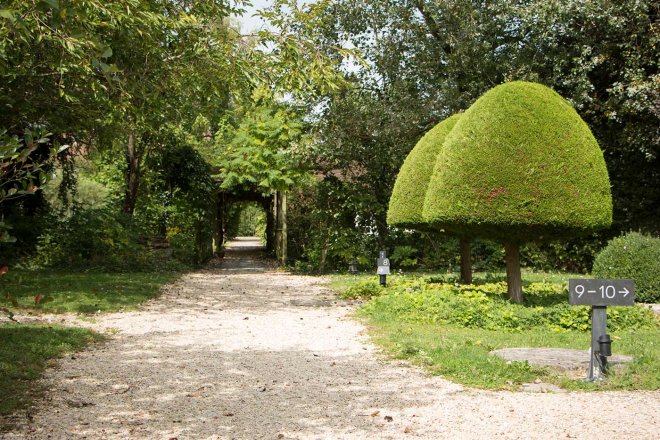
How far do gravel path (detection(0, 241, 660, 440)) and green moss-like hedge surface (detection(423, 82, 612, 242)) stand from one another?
2921mm

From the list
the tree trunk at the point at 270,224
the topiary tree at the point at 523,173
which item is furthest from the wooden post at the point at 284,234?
the topiary tree at the point at 523,173

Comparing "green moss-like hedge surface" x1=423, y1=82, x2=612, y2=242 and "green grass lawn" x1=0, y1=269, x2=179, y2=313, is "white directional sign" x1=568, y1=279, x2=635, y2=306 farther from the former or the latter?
"green grass lawn" x1=0, y1=269, x2=179, y2=313

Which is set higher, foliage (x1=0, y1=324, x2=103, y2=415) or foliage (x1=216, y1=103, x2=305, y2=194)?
foliage (x1=216, y1=103, x2=305, y2=194)

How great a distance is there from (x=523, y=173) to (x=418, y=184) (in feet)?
11.7

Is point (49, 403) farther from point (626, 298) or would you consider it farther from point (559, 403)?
point (626, 298)

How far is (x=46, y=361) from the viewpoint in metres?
6.76

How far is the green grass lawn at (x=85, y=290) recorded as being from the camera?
10.7 m

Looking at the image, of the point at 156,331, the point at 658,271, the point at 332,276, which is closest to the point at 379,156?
the point at 332,276

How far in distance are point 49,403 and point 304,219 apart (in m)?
17.0

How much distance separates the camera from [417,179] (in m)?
13.0

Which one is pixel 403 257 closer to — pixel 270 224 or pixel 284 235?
pixel 284 235

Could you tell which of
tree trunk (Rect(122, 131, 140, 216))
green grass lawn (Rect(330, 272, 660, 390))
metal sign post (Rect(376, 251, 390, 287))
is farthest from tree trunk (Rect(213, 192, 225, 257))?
green grass lawn (Rect(330, 272, 660, 390))

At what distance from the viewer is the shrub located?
12.1 metres

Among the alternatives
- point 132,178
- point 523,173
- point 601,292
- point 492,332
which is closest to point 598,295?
point 601,292
